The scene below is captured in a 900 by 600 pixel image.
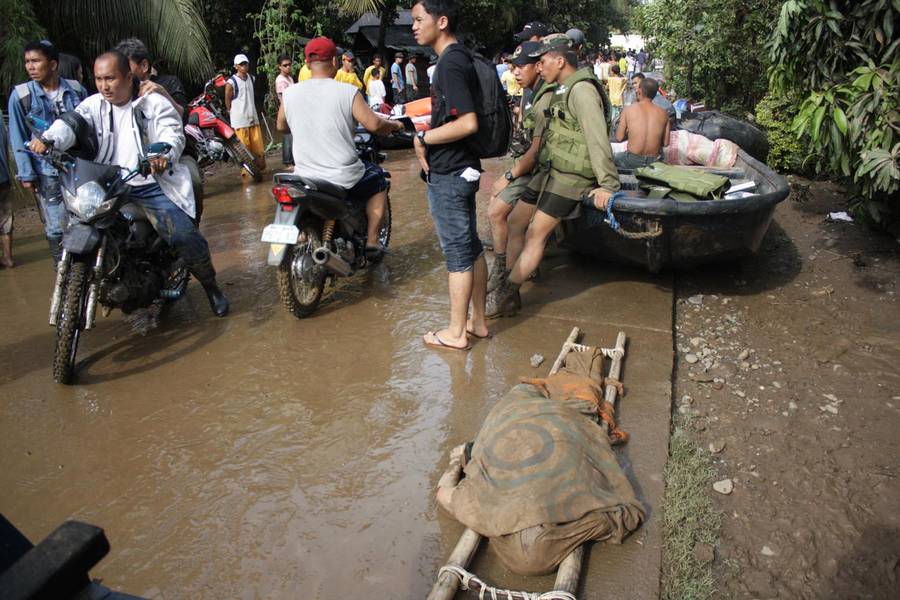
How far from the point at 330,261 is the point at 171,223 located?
108 centimetres

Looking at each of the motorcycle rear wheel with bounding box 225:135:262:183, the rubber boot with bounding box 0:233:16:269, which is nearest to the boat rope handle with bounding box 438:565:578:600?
the rubber boot with bounding box 0:233:16:269

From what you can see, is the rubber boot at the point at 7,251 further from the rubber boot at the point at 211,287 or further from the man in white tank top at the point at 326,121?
the man in white tank top at the point at 326,121

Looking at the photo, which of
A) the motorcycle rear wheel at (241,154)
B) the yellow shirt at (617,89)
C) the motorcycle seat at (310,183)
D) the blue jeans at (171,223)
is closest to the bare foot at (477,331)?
the motorcycle seat at (310,183)

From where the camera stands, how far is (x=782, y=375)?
4.04 meters

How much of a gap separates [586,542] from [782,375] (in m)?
2.15

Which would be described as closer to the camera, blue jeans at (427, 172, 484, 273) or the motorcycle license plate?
blue jeans at (427, 172, 484, 273)

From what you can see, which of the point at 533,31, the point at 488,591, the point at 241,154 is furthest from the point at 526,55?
the point at 241,154

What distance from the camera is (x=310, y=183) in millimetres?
4500

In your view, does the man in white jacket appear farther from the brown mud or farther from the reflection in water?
the brown mud

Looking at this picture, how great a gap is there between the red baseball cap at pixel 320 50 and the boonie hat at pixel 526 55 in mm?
1276

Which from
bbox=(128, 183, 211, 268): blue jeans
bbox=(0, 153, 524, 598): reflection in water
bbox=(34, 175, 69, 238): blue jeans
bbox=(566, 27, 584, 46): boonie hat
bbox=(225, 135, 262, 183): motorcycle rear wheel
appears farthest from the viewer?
bbox=(225, 135, 262, 183): motorcycle rear wheel

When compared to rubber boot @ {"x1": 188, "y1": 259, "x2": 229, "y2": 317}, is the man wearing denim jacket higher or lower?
higher

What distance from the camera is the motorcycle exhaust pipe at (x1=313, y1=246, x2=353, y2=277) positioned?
468cm

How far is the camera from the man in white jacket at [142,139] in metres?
4.24
